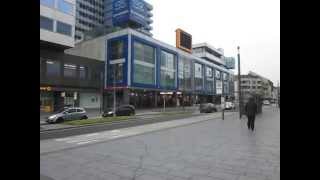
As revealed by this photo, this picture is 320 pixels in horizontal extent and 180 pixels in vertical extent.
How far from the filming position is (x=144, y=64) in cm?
6619

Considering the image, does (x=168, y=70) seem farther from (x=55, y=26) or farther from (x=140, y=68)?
(x=55, y=26)

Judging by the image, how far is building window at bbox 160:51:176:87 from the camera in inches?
2906

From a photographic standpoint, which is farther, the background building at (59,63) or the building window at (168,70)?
the building window at (168,70)

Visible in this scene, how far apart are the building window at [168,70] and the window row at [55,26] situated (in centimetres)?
2695

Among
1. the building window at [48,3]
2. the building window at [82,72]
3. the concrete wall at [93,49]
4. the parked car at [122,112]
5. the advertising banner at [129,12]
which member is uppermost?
the advertising banner at [129,12]

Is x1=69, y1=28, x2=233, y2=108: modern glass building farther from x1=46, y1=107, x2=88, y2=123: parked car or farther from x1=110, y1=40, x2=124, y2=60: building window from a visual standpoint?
x1=46, y1=107, x2=88, y2=123: parked car

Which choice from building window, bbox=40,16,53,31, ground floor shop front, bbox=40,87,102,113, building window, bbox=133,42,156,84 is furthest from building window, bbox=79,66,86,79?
building window, bbox=40,16,53,31

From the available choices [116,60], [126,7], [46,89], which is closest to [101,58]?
[116,60]

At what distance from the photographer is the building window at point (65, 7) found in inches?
2003

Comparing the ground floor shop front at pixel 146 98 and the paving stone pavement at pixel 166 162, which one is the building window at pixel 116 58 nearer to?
the ground floor shop front at pixel 146 98

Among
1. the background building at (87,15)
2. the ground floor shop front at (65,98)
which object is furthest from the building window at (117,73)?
the background building at (87,15)

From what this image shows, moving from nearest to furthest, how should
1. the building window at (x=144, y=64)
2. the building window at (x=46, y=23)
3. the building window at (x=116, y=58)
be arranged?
1. the building window at (x=46, y=23)
2. the building window at (x=116, y=58)
3. the building window at (x=144, y=64)

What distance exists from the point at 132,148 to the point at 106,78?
54801mm
